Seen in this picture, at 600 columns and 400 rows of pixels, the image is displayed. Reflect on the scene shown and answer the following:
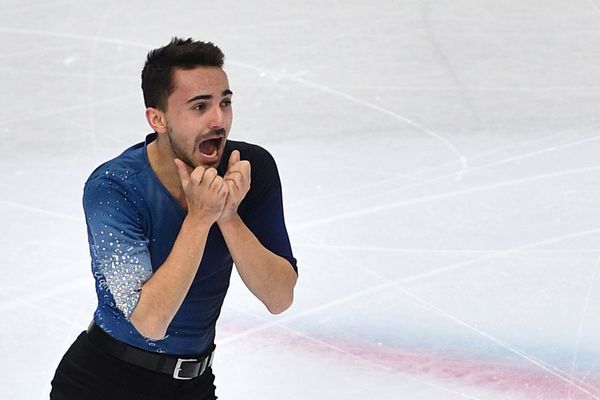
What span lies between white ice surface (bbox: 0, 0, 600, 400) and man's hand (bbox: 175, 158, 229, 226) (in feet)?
5.41

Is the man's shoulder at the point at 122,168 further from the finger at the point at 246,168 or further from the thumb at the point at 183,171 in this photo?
the finger at the point at 246,168

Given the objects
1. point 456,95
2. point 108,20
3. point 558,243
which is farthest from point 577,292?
point 108,20

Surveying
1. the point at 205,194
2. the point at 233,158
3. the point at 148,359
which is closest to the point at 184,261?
the point at 205,194

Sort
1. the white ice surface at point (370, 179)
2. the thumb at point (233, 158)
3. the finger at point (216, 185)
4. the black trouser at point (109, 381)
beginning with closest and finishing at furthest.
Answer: the finger at point (216, 185) → the thumb at point (233, 158) → the black trouser at point (109, 381) → the white ice surface at point (370, 179)

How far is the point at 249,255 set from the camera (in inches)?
106

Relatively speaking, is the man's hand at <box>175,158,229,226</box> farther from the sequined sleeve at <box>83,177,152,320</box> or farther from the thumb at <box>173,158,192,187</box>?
the sequined sleeve at <box>83,177,152,320</box>

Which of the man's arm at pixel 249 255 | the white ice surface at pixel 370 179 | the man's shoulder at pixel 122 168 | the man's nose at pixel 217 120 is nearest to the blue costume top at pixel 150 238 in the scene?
the man's shoulder at pixel 122 168

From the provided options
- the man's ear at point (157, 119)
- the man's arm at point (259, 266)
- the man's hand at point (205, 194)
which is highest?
the man's ear at point (157, 119)

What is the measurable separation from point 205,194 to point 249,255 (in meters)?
0.21

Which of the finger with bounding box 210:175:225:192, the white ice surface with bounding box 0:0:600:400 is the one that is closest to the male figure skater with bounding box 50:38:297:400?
the finger with bounding box 210:175:225:192

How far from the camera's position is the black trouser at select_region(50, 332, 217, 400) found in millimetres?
2842

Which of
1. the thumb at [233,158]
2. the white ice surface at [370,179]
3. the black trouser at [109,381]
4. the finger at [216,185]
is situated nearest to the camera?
the finger at [216,185]

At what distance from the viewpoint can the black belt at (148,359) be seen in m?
2.84

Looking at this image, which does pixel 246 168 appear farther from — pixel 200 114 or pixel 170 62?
pixel 170 62
